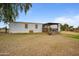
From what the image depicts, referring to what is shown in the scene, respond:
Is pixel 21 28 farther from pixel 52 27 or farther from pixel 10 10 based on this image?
pixel 52 27

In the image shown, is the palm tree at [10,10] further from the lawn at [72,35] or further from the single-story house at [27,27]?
the lawn at [72,35]

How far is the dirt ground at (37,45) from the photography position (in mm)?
3176

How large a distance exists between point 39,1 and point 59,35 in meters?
0.56

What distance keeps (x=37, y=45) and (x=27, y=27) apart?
298mm

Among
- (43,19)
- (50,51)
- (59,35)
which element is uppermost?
(43,19)

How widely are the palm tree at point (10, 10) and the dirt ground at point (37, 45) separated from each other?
241mm

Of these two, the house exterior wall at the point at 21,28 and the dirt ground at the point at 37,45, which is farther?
the house exterior wall at the point at 21,28

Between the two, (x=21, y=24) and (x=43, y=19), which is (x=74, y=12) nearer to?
(x=43, y=19)

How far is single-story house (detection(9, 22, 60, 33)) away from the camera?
3295mm

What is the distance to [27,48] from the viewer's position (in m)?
3.23

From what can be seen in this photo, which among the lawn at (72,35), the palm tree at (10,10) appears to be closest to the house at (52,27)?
the lawn at (72,35)

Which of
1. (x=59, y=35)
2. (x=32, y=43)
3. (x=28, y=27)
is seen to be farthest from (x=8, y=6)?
(x=59, y=35)

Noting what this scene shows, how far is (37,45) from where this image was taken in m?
3.26

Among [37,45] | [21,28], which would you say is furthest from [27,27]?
[37,45]
